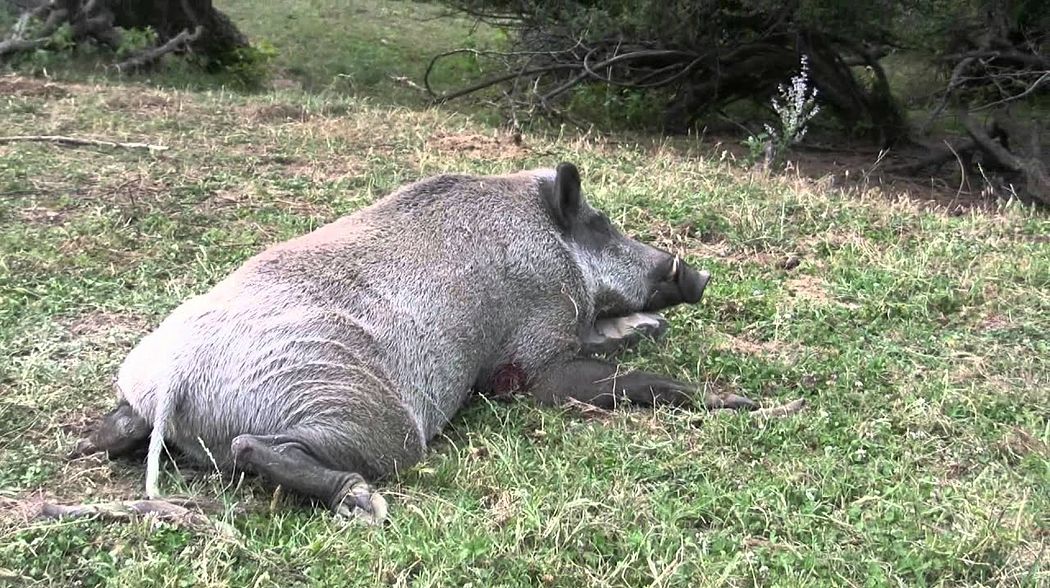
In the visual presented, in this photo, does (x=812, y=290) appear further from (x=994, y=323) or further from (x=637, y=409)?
(x=637, y=409)

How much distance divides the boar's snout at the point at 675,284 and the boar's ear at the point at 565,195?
22.8 inches

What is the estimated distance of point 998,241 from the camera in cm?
643

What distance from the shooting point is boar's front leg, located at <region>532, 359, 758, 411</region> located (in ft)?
13.8

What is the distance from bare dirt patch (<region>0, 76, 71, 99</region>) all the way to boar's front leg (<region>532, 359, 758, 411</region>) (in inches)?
278

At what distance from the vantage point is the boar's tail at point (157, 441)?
10.8 feet

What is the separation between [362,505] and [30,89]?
7.93 metres

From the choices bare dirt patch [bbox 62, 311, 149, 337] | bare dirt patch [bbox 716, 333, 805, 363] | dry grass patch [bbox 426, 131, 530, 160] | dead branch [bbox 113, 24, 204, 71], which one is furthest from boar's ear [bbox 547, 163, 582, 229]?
dead branch [bbox 113, 24, 204, 71]

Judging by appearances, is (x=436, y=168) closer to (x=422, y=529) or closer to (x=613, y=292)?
(x=613, y=292)

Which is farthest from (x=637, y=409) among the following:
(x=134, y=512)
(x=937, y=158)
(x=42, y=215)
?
(x=937, y=158)

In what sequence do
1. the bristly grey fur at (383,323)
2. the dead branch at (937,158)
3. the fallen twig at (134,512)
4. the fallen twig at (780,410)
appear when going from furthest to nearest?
the dead branch at (937,158), the fallen twig at (780,410), the bristly grey fur at (383,323), the fallen twig at (134,512)

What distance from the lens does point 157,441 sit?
3.36 m

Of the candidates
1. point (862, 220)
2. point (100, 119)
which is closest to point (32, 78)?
point (100, 119)

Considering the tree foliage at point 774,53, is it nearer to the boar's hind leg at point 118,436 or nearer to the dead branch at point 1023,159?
the dead branch at point 1023,159

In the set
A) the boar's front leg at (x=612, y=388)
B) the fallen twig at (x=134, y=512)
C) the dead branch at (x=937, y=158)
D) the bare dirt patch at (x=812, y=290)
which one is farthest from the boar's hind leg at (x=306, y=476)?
the dead branch at (x=937, y=158)
